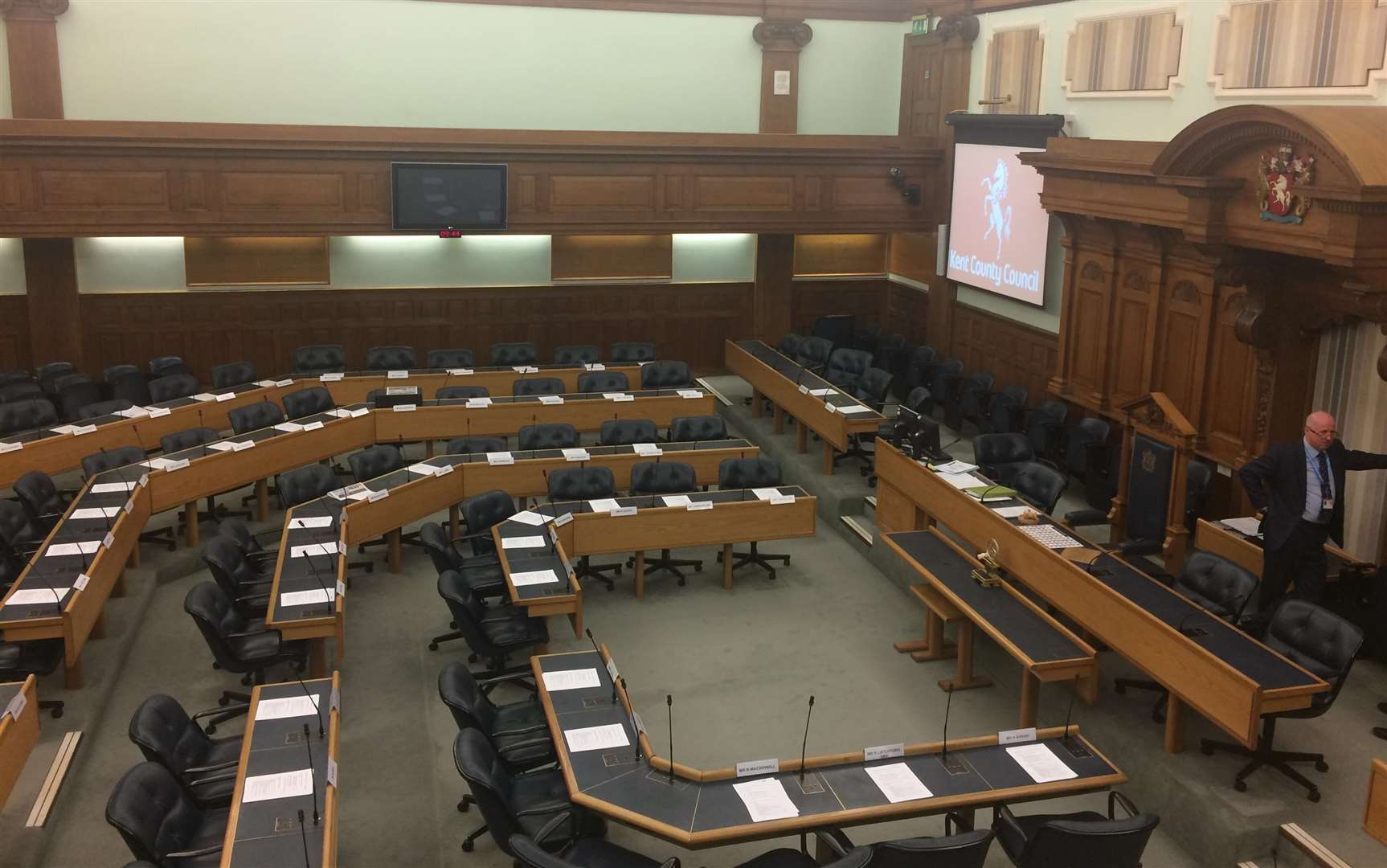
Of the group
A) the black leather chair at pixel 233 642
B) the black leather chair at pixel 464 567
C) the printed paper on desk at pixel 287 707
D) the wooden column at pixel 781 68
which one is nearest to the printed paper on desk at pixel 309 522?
the black leather chair at pixel 464 567

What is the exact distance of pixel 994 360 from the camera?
567 inches

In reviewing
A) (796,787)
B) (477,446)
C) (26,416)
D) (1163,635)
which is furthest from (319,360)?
(1163,635)

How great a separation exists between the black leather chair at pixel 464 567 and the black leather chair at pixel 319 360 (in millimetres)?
5691

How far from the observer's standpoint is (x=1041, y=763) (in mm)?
5984

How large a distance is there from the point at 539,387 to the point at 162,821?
8.04 m

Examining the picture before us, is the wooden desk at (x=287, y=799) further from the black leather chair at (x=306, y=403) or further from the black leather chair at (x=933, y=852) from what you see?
the black leather chair at (x=306, y=403)

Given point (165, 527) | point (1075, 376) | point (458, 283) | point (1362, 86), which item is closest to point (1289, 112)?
point (1362, 86)

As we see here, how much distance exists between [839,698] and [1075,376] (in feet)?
17.0

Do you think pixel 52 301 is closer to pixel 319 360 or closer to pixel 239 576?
pixel 319 360

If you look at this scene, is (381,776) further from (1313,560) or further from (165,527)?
(1313,560)

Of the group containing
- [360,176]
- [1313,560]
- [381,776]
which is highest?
[360,176]

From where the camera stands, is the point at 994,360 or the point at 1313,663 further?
the point at 994,360

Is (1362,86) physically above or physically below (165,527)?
above

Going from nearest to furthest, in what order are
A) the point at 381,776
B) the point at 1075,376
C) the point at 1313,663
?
the point at 1313,663 < the point at 381,776 < the point at 1075,376
